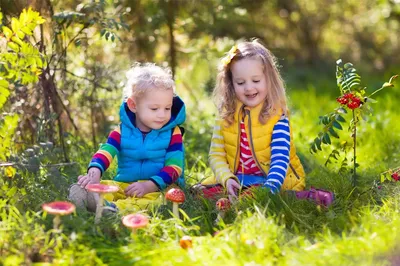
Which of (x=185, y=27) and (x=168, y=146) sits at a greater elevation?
(x=185, y=27)

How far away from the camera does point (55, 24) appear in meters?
4.57

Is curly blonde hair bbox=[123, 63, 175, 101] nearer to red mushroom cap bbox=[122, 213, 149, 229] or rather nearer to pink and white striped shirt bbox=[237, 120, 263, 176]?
pink and white striped shirt bbox=[237, 120, 263, 176]

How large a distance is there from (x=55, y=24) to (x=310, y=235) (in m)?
2.42

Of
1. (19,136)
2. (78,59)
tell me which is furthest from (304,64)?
(19,136)

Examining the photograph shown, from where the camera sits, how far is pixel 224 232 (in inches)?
125

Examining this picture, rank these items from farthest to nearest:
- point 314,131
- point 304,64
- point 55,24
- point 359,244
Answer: point 304,64 → point 314,131 → point 55,24 → point 359,244

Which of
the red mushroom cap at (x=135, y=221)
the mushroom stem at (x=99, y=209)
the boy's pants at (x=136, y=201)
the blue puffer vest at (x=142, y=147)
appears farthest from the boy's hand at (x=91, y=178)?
the red mushroom cap at (x=135, y=221)

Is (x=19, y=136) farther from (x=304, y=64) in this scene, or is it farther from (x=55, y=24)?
(x=304, y=64)

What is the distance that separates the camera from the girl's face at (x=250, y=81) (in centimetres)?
392

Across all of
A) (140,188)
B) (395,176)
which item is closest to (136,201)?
(140,188)

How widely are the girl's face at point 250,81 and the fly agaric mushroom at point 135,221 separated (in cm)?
117

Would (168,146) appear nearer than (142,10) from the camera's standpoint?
Result: Yes

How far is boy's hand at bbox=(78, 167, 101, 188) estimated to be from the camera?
12.2 ft

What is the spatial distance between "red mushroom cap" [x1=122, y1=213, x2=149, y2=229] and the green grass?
7 centimetres
